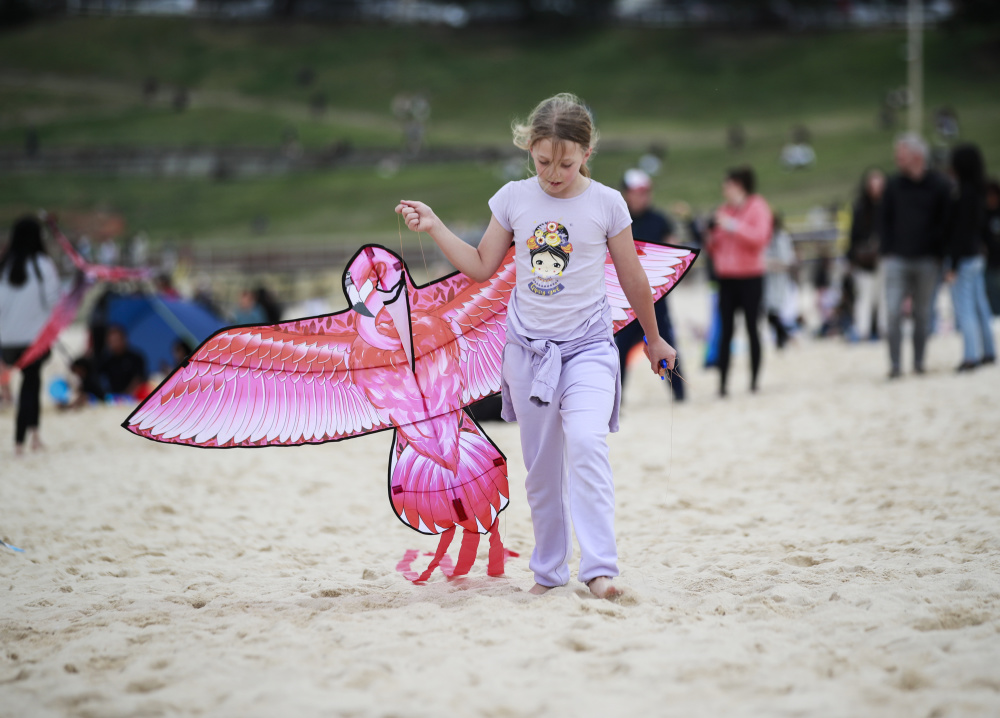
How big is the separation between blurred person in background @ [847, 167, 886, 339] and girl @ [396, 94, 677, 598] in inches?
279

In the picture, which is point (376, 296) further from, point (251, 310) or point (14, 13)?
point (14, 13)

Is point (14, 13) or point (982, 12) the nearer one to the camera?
point (982, 12)

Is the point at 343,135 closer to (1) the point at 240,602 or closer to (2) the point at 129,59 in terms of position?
(2) the point at 129,59

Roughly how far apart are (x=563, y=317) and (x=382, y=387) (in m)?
0.79

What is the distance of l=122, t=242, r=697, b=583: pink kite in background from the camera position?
3.74 m

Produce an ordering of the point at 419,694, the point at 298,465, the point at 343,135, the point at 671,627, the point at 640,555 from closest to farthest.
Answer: the point at 419,694
the point at 671,627
the point at 640,555
the point at 298,465
the point at 343,135

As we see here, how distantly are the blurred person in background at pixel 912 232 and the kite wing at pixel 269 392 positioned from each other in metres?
6.21

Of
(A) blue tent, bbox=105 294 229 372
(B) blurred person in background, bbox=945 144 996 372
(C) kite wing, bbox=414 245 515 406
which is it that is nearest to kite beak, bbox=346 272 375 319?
(C) kite wing, bbox=414 245 515 406

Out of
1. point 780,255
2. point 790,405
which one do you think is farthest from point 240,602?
point 780,255

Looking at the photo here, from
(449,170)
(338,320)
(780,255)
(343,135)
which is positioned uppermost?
(343,135)

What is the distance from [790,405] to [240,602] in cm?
581

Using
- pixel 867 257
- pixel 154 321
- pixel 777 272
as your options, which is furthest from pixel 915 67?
pixel 154 321

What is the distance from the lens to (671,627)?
3.26m

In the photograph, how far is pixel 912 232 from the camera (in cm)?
840
